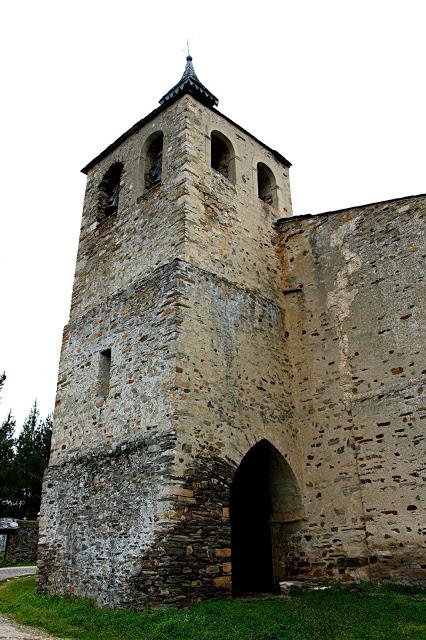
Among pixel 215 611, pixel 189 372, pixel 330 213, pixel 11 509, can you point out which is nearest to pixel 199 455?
pixel 189 372

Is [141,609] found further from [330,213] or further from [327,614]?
[330,213]

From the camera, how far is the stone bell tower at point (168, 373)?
26.2 feet

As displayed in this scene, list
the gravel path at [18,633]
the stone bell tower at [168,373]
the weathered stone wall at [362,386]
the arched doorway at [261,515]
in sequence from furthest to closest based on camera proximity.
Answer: the arched doorway at [261,515] → the weathered stone wall at [362,386] → the stone bell tower at [168,373] → the gravel path at [18,633]

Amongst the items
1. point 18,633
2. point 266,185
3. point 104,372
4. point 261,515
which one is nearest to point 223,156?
point 266,185

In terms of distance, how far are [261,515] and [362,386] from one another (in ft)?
11.0

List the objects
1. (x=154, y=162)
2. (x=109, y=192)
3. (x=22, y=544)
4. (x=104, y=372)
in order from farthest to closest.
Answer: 1. (x=22, y=544)
2. (x=109, y=192)
3. (x=154, y=162)
4. (x=104, y=372)

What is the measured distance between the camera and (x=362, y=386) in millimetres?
9836

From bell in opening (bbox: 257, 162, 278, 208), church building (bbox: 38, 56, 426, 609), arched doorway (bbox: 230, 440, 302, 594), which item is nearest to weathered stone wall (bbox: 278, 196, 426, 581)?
church building (bbox: 38, 56, 426, 609)

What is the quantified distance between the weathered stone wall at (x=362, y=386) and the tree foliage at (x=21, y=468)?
19.6 m

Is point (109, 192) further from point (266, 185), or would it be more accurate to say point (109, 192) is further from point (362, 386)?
point (362, 386)

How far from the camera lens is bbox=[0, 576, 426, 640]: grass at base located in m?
6.11

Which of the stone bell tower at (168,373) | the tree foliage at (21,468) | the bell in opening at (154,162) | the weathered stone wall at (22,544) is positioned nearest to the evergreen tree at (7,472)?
the tree foliage at (21,468)

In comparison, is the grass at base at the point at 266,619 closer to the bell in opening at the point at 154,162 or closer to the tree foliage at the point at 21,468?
the bell in opening at the point at 154,162

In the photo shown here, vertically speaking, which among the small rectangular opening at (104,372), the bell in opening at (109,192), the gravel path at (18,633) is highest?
the bell in opening at (109,192)
